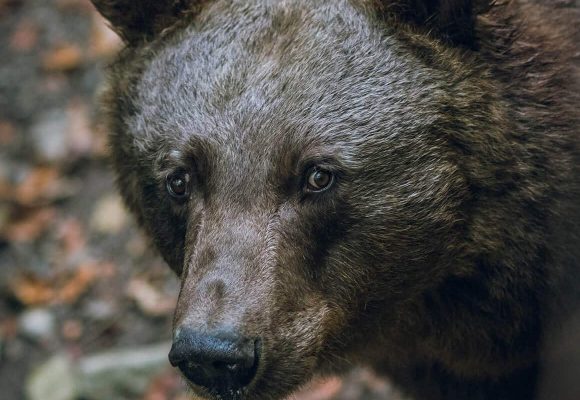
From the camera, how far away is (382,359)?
5312 mm

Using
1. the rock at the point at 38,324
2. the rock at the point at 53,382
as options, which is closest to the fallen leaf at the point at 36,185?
the rock at the point at 38,324

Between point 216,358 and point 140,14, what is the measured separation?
1969 mm

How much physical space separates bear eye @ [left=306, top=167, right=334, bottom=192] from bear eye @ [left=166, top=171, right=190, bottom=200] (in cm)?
60

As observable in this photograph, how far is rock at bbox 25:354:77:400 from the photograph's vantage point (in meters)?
7.57

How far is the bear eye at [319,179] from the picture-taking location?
4.42m

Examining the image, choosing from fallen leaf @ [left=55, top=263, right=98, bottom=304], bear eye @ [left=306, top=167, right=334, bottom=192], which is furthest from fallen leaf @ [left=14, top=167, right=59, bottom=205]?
bear eye @ [left=306, top=167, right=334, bottom=192]

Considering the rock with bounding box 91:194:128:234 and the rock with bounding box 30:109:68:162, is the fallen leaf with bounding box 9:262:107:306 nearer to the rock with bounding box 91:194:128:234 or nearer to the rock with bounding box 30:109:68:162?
the rock with bounding box 91:194:128:234

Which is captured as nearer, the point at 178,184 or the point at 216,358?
the point at 216,358

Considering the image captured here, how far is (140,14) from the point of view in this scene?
5188 mm

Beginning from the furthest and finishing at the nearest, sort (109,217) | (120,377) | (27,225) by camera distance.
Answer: (27,225)
(109,217)
(120,377)

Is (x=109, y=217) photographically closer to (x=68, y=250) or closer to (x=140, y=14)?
(x=68, y=250)

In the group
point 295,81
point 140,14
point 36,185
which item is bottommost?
point 36,185

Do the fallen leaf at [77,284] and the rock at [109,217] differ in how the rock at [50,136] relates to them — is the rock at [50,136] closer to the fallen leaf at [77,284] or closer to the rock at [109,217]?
the rock at [109,217]

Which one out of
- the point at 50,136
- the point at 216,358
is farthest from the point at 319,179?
the point at 50,136
